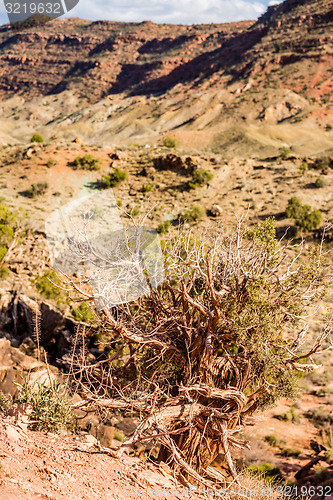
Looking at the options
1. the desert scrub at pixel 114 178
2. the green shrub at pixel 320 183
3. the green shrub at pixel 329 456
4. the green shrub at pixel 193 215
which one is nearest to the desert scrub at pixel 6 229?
the desert scrub at pixel 114 178

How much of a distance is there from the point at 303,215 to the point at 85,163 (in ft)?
50.2

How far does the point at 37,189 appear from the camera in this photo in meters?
23.6

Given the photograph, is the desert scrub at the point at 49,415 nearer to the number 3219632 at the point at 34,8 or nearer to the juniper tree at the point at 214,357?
the juniper tree at the point at 214,357

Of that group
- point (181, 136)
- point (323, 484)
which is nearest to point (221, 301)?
A: point (323, 484)

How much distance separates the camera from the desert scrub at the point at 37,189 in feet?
77.0

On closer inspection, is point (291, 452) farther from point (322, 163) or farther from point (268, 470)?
point (322, 163)

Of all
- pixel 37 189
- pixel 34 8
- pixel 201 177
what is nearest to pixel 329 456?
pixel 34 8

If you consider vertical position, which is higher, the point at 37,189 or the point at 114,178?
the point at 37,189

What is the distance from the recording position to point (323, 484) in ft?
21.4

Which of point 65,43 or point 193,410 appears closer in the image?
point 193,410

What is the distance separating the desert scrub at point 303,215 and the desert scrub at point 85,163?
1357cm

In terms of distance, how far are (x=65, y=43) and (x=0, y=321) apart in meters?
141

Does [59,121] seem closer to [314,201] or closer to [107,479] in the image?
[314,201]

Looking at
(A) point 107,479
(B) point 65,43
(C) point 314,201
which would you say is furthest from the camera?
(B) point 65,43
